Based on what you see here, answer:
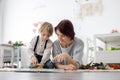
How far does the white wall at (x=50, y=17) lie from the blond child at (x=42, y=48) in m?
1.85

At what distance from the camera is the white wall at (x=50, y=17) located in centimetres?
352

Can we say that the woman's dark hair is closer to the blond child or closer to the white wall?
the blond child

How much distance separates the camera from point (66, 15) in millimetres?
3910

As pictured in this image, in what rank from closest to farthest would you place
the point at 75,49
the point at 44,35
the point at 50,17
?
the point at 75,49
the point at 44,35
the point at 50,17

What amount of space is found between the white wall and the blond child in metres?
1.85

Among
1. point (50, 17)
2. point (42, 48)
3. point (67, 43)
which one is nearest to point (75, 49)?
point (67, 43)

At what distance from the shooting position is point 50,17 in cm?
411

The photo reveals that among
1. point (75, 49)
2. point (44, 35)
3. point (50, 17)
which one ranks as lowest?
point (75, 49)

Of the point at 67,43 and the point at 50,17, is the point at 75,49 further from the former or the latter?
the point at 50,17

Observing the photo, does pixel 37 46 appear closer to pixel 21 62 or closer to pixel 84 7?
pixel 84 7

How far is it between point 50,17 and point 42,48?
2.33 m

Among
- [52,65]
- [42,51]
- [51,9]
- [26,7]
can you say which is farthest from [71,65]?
[26,7]

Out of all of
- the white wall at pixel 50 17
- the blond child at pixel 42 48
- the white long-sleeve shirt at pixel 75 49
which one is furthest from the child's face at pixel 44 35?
the white wall at pixel 50 17

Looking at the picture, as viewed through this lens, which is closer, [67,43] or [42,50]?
[67,43]
